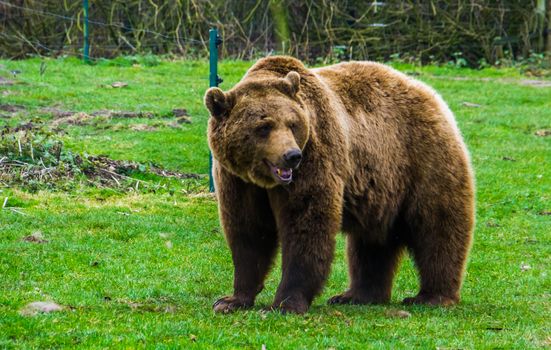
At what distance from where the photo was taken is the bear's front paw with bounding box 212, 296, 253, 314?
7.43 metres

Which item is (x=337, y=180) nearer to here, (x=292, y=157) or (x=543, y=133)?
(x=292, y=157)

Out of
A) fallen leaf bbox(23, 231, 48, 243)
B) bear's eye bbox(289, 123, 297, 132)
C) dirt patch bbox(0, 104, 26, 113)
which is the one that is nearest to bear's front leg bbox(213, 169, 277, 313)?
bear's eye bbox(289, 123, 297, 132)

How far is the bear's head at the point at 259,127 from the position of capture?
Result: 708cm

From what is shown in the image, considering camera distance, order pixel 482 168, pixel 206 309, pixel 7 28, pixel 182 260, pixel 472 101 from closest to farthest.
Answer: pixel 206 309, pixel 182 260, pixel 482 168, pixel 472 101, pixel 7 28

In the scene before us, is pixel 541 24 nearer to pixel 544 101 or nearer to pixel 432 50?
pixel 432 50

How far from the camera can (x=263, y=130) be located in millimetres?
7188

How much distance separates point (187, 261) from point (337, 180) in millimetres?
2645

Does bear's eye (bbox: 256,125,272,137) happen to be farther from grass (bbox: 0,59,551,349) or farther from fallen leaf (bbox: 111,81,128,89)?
fallen leaf (bbox: 111,81,128,89)

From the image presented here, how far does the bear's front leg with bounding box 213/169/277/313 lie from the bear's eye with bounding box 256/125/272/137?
454 millimetres

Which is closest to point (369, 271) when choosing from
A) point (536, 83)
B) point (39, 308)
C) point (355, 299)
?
point (355, 299)

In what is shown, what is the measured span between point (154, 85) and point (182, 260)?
1094cm

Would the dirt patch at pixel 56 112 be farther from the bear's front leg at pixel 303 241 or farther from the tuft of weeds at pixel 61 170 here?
the bear's front leg at pixel 303 241

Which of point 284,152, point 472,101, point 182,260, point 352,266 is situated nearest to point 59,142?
point 182,260

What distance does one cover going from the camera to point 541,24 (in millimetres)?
24047
